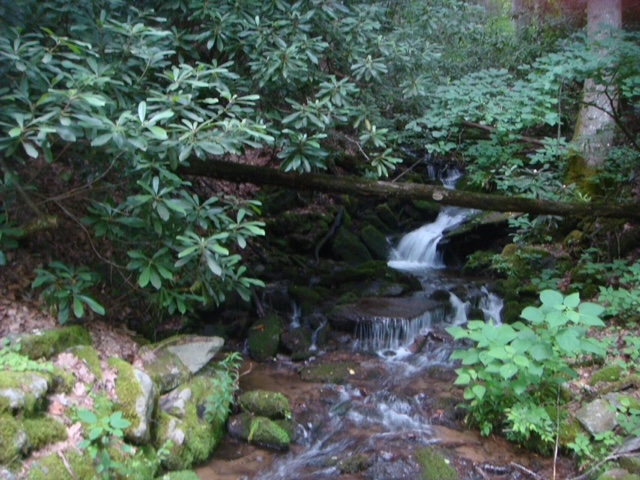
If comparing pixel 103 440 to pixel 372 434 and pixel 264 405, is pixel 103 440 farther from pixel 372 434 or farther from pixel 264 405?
pixel 372 434

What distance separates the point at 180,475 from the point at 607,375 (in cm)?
382

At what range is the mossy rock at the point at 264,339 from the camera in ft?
23.6

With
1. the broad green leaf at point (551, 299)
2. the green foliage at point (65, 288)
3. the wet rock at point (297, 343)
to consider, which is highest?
the broad green leaf at point (551, 299)

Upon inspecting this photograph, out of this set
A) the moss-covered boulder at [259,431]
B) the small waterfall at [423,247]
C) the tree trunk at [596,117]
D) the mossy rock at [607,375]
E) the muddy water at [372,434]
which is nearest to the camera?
the muddy water at [372,434]

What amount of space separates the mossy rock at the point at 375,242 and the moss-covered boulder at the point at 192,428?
6581mm

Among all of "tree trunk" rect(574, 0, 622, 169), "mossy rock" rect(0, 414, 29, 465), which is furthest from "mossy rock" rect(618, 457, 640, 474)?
"tree trunk" rect(574, 0, 622, 169)

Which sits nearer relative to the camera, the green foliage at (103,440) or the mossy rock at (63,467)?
the mossy rock at (63,467)

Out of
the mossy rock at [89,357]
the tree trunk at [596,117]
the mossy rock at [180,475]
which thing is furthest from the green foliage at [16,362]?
the tree trunk at [596,117]

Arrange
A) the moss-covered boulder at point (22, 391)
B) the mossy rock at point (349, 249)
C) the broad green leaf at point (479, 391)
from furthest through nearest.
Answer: the mossy rock at point (349, 249), the broad green leaf at point (479, 391), the moss-covered boulder at point (22, 391)

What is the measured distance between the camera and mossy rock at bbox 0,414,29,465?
11.1 feet

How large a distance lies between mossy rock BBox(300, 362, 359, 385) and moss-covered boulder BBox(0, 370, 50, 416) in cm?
329

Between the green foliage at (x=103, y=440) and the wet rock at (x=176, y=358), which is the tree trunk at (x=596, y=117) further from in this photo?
the green foliage at (x=103, y=440)

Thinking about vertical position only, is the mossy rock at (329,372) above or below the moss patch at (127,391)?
below

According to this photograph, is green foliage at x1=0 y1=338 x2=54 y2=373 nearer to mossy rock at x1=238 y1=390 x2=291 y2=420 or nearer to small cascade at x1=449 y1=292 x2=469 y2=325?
mossy rock at x1=238 y1=390 x2=291 y2=420
